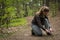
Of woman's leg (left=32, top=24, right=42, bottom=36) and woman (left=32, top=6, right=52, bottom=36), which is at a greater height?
woman (left=32, top=6, right=52, bottom=36)

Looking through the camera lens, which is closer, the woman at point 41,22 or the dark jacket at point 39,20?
the woman at point 41,22

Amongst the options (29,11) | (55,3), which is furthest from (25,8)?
(55,3)

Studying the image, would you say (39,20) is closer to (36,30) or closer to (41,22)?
(41,22)

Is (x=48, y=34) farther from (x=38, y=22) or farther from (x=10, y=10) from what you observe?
(x=10, y=10)

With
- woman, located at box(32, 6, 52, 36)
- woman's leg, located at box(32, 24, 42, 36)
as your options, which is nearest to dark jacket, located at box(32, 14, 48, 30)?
woman, located at box(32, 6, 52, 36)

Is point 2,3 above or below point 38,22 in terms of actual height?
above

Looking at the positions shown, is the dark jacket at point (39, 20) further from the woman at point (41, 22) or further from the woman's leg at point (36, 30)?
the woman's leg at point (36, 30)

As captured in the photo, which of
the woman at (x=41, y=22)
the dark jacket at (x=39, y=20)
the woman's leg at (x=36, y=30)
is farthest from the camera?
the woman's leg at (x=36, y=30)

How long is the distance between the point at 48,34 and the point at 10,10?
243cm

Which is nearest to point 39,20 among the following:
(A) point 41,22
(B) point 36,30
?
(A) point 41,22

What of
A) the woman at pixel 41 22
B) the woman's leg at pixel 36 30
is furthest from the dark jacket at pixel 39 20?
the woman's leg at pixel 36 30

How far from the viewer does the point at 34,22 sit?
841 centimetres

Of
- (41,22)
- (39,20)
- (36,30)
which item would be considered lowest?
(36,30)

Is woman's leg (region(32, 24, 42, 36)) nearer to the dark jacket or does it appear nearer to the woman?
the woman
